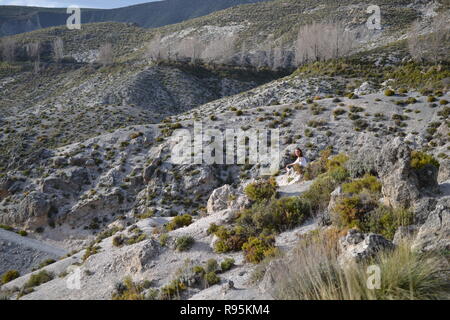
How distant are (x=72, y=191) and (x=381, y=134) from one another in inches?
991

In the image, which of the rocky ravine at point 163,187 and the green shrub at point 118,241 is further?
the green shrub at point 118,241

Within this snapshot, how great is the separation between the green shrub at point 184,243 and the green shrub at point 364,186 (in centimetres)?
558

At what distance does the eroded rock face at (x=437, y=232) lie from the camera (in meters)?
6.52

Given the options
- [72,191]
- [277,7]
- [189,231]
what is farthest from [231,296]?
[277,7]

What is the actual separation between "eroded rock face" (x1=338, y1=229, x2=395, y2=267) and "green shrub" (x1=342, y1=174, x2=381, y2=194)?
3546 mm

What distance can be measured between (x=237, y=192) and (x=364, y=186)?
7.39m

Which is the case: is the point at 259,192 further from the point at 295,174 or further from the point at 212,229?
the point at 295,174

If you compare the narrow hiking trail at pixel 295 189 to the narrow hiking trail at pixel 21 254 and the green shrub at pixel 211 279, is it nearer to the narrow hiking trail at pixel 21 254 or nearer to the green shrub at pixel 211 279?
the green shrub at pixel 211 279

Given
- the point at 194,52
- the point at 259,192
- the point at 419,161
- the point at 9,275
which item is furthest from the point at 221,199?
the point at 194,52

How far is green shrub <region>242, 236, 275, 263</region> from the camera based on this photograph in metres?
9.50

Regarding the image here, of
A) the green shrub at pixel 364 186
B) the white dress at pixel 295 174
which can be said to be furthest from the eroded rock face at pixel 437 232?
the white dress at pixel 295 174

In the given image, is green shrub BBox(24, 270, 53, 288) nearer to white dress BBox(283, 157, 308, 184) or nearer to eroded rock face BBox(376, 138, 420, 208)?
white dress BBox(283, 157, 308, 184)
